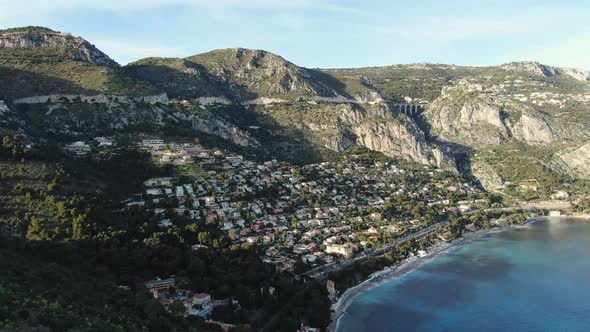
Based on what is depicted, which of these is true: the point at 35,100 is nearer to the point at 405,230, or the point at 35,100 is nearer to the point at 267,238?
the point at 267,238

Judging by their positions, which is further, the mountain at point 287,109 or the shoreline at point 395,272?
the mountain at point 287,109

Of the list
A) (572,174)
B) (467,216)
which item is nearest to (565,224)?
(467,216)

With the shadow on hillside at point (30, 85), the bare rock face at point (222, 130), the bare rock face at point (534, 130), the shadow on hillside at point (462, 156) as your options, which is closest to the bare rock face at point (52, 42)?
the shadow on hillside at point (30, 85)

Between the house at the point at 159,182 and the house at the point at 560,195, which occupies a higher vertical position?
the house at the point at 159,182

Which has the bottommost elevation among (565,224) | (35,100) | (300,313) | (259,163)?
(565,224)

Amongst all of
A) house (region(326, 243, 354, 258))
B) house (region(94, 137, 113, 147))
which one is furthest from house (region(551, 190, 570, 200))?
house (region(94, 137, 113, 147))

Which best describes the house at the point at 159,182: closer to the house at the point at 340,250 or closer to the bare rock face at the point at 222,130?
the house at the point at 340,250
